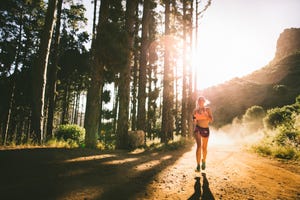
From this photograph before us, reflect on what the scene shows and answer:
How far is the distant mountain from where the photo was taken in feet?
169

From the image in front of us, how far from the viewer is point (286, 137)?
10.4 m

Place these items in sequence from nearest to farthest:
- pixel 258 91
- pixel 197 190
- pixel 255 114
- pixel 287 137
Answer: pixel 197 190, pixel 287 137, pixel 255 114, pixel 258 91

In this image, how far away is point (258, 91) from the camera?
5978cm

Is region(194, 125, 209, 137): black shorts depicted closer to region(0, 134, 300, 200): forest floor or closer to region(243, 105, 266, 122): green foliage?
region(0, 134, 300, 200): forest floor

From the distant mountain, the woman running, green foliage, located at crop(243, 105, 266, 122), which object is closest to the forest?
the woman running

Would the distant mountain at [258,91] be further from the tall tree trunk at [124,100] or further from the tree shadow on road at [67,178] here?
the tree shadow on road at [67,178]

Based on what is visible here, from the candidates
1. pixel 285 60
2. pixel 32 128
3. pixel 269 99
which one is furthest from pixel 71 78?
pixel 285 60

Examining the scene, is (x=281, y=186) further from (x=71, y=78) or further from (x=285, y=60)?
(x=285, y=60)

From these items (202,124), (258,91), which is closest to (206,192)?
(202,124)

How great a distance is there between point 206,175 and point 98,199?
10.5 ft

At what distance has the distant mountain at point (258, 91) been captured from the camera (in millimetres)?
51491

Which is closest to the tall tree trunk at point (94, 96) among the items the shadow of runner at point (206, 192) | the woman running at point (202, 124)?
the woman running at point (202, 124)

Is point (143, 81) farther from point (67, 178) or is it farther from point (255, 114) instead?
point (255, 114)

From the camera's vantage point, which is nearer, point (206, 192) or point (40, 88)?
point (206, 192)
